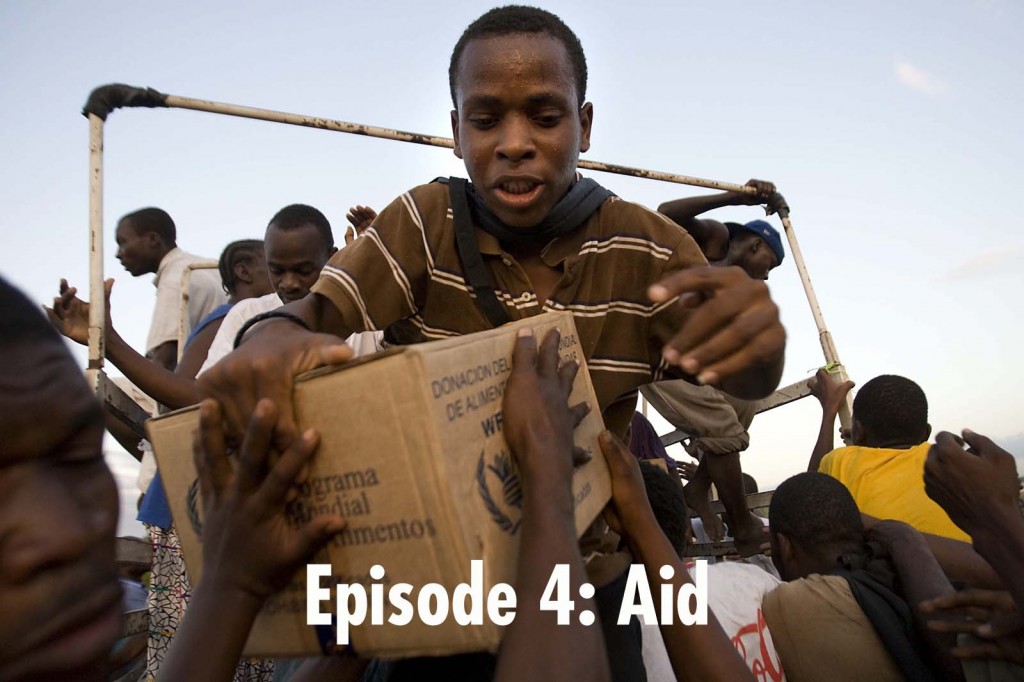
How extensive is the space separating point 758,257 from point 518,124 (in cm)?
332

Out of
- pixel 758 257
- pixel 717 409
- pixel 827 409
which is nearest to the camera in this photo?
pixel 827 409

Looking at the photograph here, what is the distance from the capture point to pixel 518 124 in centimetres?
166

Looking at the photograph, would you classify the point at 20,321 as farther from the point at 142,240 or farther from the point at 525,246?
the point at 142,240

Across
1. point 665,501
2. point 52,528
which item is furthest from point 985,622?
point 52,528

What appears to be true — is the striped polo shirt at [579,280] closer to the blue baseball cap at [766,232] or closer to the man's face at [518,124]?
the man's face at [518,124]

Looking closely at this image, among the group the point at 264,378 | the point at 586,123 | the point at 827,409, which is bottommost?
the point at 264,378

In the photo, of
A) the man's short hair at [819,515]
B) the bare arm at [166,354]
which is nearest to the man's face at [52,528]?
the man's short hair at [819,515]

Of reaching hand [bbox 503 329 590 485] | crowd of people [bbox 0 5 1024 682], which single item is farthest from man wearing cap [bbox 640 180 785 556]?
reaching hand [bbox 503 329 590 485]

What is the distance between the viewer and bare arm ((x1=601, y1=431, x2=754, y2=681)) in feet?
4.76

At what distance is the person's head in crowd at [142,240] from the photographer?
436cm

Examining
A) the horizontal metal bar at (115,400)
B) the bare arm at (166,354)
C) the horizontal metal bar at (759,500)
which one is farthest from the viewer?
the horizontal metal bar at (759,500)

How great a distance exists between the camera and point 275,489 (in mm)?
1033

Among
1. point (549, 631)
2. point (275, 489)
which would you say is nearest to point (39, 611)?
point (275, 489)

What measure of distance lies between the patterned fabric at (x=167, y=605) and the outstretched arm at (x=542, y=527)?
1.95 metres
